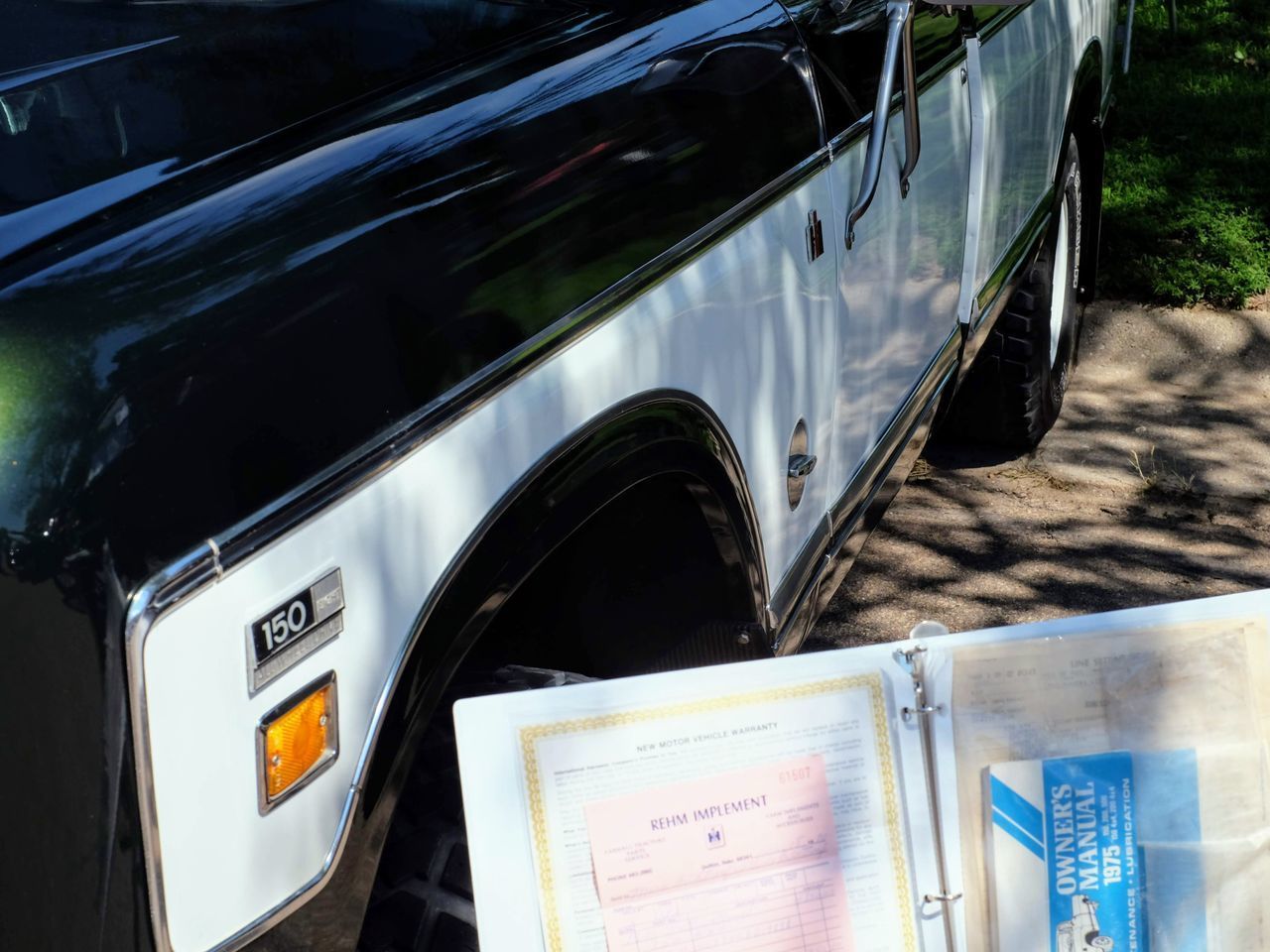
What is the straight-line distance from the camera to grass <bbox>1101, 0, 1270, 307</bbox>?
612 centimetres

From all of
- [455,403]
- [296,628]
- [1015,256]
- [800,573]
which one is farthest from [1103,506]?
[296,628]

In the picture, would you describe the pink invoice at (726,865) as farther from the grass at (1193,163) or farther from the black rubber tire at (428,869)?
the grass at (1193,163)

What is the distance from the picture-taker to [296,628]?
1324 millimetres

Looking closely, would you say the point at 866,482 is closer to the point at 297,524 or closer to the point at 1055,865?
the point at 1055,865

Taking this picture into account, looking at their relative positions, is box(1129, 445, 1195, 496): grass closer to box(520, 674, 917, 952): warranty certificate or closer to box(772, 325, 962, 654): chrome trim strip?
box(772, 325, 962, 654): chrome trim strip

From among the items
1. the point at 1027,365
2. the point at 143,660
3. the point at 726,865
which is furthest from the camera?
the point at 1027,365

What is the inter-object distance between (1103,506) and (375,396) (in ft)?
12.0

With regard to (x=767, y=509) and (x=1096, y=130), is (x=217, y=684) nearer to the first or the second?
(x=767, y=509)

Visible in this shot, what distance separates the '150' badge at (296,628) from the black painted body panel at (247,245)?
0.10 metres

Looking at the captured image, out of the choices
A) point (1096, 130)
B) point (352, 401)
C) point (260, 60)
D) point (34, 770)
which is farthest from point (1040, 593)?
point (34, 770)

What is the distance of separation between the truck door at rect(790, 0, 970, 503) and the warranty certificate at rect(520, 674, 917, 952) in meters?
1.16

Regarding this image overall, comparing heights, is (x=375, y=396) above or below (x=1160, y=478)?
above

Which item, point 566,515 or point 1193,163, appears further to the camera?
point 1193,163

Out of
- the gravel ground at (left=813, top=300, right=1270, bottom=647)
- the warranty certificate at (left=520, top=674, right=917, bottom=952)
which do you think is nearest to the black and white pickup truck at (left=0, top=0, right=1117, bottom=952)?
the warranty certificate at (left=520, top=674, right=917, bottom=952)
